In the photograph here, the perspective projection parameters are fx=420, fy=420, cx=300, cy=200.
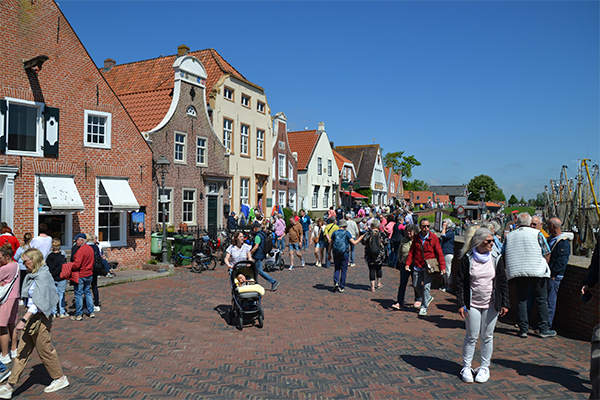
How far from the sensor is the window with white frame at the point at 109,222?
14.6m

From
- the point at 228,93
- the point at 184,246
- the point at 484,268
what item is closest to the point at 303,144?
the point at 228,93

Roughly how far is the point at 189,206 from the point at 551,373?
18.0 m

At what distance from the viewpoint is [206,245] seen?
15.4 meters

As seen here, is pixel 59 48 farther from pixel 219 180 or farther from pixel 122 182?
pixel 219 180

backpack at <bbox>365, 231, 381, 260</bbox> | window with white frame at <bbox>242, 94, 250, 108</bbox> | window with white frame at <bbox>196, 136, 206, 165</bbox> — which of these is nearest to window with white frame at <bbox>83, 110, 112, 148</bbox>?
window with white frame at <bbox>196, 136, 206, 165</bbox>

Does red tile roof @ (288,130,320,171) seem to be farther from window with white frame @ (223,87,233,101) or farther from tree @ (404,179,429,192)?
tree @ (404,179,429,192)

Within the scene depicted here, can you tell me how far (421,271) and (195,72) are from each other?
16.0m

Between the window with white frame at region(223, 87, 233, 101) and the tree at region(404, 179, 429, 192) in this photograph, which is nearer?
the window with white frame at region(223, 87, 233, 101)

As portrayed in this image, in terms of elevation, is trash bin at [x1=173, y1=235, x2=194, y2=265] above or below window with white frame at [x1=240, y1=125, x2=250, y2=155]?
below

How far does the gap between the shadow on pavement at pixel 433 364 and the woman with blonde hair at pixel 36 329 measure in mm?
4618

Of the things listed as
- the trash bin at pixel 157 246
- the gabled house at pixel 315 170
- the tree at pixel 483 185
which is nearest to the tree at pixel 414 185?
the tree at pixel 483 185

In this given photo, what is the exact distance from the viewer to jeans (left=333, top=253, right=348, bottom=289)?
35.6 ft

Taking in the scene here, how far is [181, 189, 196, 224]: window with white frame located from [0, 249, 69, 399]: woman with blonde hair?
15142 millimetres

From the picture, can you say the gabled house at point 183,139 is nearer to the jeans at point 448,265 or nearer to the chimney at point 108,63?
the chimney at point 108,63
